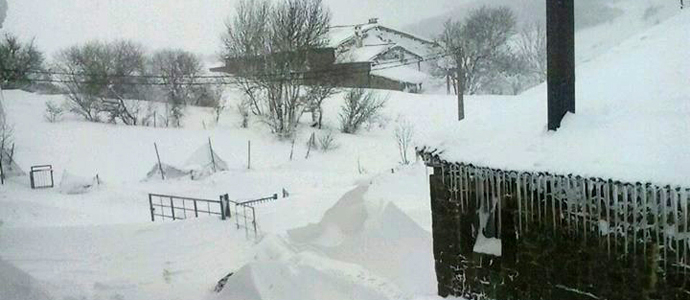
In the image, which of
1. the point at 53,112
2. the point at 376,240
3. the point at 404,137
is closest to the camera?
the point at 376,240

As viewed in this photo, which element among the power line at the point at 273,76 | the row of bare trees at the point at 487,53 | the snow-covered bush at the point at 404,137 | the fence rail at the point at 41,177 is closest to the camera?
the fence rail at the point at 41,177

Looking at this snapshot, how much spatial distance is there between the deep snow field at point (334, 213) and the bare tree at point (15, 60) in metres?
0.17

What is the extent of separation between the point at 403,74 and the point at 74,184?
6.77 m

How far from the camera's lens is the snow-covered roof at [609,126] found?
2.45m

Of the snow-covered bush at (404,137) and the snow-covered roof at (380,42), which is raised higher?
the snow-covered roof at (380,42)

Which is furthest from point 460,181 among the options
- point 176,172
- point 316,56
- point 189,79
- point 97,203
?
point 189,79

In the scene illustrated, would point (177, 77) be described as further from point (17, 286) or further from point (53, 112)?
point (17, 286)

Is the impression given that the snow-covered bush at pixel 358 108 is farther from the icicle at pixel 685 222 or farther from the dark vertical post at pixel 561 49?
the icicle at pixel 685 222

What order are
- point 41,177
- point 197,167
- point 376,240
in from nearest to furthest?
point 376,240 → point 41,177 → point 197,167

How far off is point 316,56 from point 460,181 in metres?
11.5

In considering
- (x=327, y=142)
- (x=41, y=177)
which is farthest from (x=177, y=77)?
(x=41, y=177)

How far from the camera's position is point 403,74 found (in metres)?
11.8

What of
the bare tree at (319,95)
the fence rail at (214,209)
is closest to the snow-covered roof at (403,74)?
the bare tree at (319,95)

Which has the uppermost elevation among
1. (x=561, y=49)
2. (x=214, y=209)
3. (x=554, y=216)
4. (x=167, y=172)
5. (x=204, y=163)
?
(x=561, y=49)
